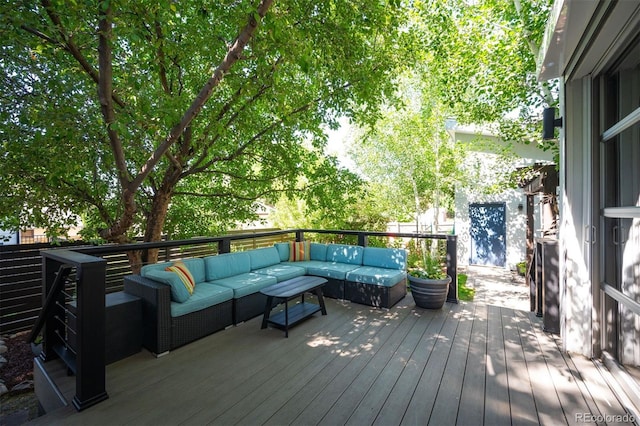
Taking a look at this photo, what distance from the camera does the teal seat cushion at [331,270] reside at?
4.62 meters

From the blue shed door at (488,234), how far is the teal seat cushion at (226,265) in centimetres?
777

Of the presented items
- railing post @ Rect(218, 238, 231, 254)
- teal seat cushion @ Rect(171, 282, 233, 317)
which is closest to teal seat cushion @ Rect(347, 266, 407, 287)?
teal seat cushion @ Rect(171, 282, 233, 317)

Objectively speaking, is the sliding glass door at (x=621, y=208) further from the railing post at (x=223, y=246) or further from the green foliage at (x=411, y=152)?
the green foliage at (x=411, y=152)

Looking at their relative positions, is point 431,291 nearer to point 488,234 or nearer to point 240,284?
point 240,284

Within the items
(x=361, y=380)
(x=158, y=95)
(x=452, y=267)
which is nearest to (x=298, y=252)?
(x=452, y=267)

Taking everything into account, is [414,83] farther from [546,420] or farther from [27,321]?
[27,321]

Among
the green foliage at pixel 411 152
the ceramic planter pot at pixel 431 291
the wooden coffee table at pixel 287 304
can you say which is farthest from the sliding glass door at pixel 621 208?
the green foliage at pixel 411 152

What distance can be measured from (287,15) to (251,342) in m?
3.65

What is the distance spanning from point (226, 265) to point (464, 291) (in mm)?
4969

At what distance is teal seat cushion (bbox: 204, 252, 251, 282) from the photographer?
4.00m

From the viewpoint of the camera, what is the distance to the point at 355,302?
178 inches

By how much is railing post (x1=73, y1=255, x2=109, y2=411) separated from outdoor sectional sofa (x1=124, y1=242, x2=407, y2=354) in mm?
687

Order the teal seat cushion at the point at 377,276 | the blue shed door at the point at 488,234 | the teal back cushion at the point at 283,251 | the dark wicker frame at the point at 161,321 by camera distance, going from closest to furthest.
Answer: the dark wicker frame at the point at 161,321 < the teal seat cushion at the point at 377,276 < the teal back cushion at the point at 283,251 < the blue shed door at the point at 488,234

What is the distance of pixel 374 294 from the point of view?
4.33 m
